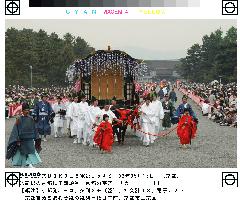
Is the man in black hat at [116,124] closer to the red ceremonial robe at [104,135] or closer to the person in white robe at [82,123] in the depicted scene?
the person in white robe at [82,123]

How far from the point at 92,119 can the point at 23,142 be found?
481 centimetres

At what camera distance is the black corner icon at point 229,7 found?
9.79 metres

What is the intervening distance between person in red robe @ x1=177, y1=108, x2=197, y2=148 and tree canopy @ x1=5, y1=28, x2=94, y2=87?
2439 centimetres

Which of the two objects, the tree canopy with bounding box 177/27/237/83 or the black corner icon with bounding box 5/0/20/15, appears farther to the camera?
the tree canopy with bounding box 177/27/237/83

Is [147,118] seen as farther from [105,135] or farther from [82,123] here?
[105,135]

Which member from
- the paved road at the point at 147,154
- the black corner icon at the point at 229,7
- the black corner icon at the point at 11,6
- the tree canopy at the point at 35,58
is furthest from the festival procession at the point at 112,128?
the tree canopy at the point at 35,58

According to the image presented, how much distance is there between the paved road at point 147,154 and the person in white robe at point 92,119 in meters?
0.42

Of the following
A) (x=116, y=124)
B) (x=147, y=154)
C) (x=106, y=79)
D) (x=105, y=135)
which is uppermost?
(x=106, y=79)

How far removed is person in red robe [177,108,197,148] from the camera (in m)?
14.8

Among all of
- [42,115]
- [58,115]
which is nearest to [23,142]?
[42,115]

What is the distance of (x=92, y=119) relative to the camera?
15.5m

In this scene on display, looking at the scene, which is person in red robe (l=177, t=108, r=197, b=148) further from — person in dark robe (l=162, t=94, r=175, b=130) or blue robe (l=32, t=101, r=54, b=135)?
person in dark robe (l=162, t=94, r=175, b=130)
